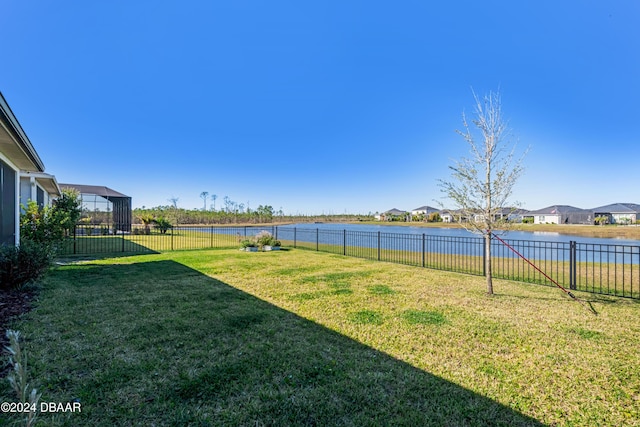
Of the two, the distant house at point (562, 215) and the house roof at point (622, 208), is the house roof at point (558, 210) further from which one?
the house roof at point (622, 208)

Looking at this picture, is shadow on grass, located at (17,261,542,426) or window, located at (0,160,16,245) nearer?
shadow on grass, located at (17,261,542,426)

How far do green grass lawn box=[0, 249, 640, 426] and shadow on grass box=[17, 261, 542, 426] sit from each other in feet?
0.05

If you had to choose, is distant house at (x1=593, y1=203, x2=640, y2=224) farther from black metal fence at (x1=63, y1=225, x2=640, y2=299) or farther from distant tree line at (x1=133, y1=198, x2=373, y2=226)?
black metal fence at (x1=63, y1=225, x2=640, y2=299)

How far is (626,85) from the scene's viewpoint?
1210 centimetres

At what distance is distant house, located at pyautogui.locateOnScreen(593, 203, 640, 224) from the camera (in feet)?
174

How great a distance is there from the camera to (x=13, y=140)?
5.76 metres

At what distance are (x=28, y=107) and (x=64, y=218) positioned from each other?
28.6 ft

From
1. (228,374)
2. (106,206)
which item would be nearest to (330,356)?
(228,374)

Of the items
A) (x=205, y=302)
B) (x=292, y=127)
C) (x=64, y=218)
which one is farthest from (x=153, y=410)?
(x=292, y=127)

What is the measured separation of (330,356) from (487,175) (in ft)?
17.8

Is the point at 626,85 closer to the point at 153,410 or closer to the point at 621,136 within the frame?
the point at 621,136

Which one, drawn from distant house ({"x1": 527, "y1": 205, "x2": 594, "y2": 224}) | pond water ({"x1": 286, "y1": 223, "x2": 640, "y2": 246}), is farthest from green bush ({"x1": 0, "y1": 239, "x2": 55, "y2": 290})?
distant house ({"x1": 527, "y1": 205, "x2": 594, "y2": 224})

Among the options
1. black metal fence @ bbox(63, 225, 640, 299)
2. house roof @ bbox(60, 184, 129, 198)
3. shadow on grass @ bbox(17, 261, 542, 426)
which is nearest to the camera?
shadow on grass @ bbox(17, 261, 542, 426)

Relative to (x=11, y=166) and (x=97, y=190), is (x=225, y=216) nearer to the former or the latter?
(x=97, y=190)
